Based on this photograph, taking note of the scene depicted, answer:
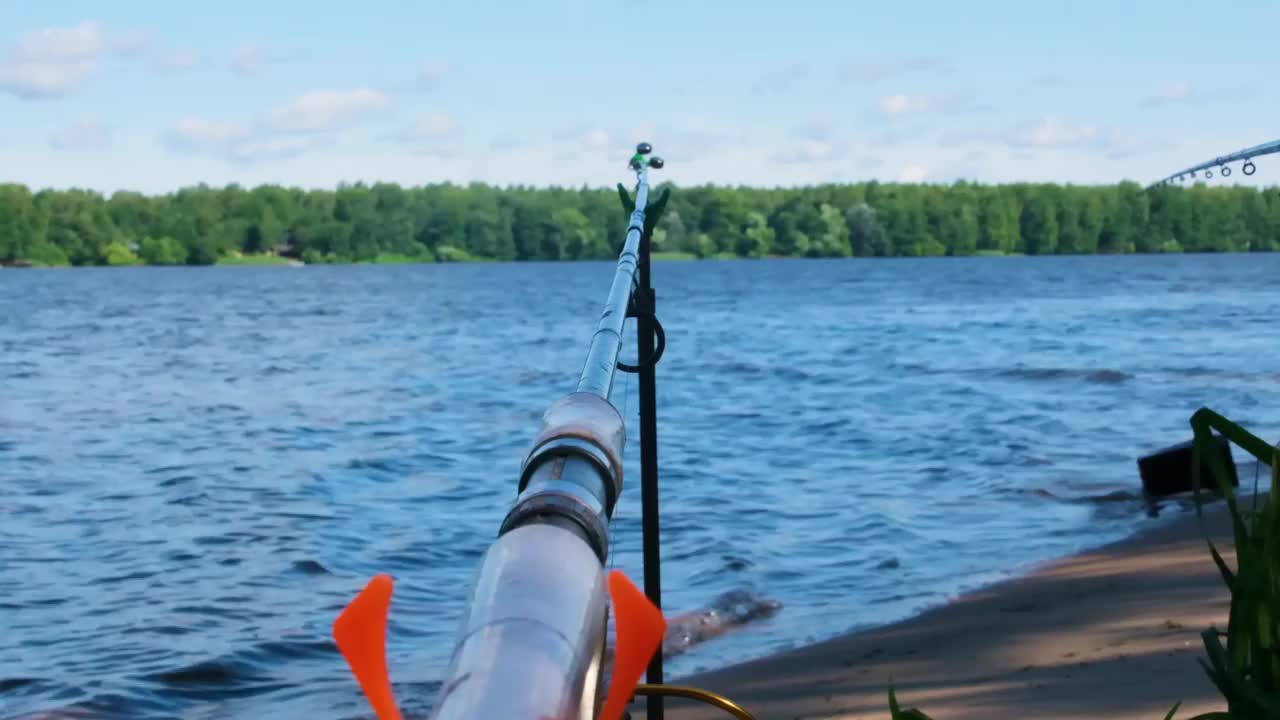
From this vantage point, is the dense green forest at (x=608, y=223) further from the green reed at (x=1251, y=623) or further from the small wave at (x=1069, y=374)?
the green reed at (x=1251, y=623)

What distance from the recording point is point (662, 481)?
21391 mm


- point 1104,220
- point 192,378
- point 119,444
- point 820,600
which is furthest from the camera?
point 1104,220

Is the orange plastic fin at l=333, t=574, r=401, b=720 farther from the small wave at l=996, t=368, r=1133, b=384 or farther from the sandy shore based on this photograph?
the small wave at l=996, t=368, r=1133, b=384

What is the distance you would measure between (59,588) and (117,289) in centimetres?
10222

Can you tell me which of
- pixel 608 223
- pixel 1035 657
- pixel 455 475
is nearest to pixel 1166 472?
pixel 1035 657

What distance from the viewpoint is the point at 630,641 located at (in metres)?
1.66

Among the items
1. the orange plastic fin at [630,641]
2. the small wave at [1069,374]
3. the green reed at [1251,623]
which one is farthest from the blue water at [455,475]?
the green reed at [1251,623]

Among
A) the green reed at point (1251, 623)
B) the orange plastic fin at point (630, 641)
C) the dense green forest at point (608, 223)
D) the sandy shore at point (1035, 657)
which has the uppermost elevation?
the dense green forest at point (608, 223)

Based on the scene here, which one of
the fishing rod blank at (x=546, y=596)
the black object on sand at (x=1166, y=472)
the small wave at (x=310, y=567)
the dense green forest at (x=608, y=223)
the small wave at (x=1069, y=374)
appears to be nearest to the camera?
the fishing rod blank at (x=546, y=596)

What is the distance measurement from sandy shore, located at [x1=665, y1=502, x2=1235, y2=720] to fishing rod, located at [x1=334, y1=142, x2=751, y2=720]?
17.7ft

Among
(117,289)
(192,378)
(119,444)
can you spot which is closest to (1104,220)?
(117,289)

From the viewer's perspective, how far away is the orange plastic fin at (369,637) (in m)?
1.61

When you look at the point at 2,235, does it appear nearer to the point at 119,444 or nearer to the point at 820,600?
the point at 119,444

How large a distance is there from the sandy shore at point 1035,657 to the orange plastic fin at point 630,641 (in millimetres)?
5730
